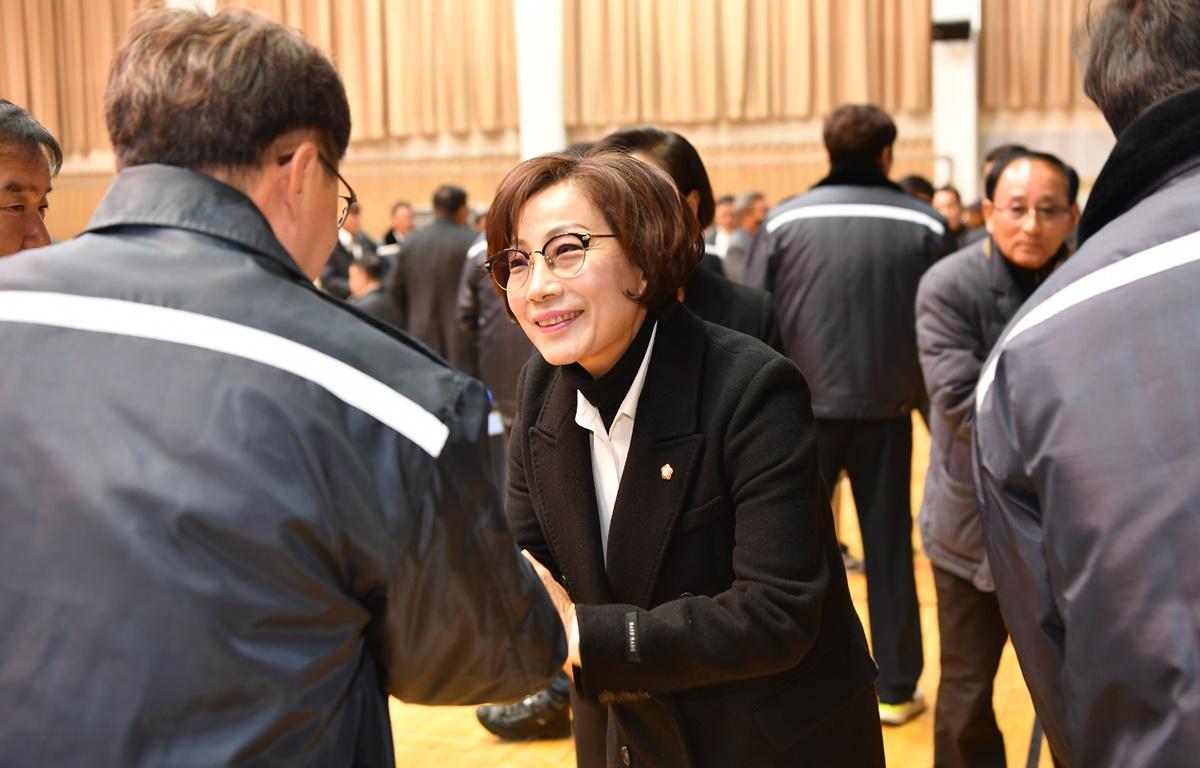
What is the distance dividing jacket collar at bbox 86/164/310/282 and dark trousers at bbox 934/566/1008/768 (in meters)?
2.39

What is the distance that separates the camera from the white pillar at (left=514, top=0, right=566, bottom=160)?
14.1 meters

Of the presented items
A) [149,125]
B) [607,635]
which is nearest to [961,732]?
[607,635]

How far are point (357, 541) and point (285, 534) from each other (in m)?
0.07

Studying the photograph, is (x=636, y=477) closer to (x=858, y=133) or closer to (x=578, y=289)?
(x=578, y=289)

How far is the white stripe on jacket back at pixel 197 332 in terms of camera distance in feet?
3.88

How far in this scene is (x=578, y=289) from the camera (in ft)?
6.14

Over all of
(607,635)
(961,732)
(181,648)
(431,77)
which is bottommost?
(961,732)

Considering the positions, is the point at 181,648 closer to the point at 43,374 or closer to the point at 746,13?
the point at 43,374

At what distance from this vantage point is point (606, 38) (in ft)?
46.3

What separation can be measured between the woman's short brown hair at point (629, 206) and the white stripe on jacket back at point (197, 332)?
752 millimetres

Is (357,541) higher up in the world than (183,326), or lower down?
lower down

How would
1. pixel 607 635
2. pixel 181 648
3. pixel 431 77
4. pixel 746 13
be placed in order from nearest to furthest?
pixel 181 648, pixel 607 635, pixel 746 13, pixel 431 77

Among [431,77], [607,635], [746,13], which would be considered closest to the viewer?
[607,635]

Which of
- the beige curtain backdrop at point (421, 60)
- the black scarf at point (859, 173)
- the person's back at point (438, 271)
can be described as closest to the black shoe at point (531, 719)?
the black scarf at point (859, 173)
